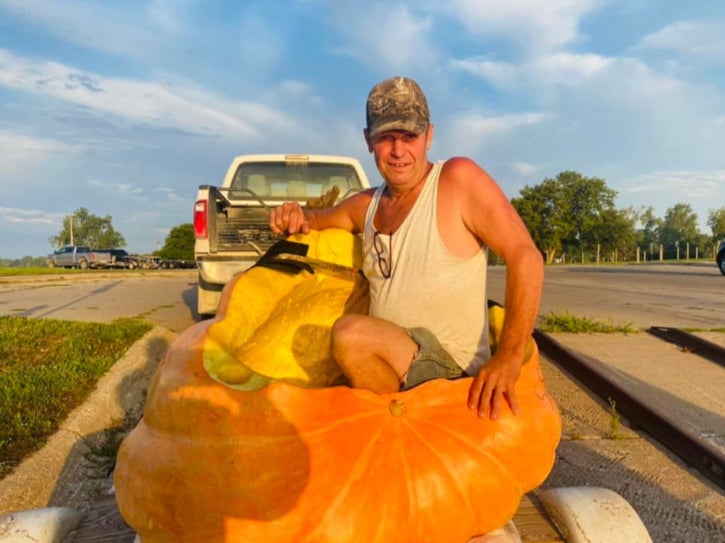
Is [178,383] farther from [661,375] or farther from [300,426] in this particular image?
[661,375]

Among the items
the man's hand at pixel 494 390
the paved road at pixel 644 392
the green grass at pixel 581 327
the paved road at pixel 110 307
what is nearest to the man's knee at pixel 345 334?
the man's hand at pixel 494 390

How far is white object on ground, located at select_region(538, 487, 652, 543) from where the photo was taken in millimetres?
1887

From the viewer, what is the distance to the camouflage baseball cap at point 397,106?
2256 mm

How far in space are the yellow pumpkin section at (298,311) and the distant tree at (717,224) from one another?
285ft

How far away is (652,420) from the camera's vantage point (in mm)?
3576

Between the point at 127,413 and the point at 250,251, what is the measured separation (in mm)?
2363

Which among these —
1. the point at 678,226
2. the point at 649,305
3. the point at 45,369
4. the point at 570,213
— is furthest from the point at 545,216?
the point at 45,369

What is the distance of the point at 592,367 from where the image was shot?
4586 millimetres

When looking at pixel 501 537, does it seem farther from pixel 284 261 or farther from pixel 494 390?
pixel 284 261

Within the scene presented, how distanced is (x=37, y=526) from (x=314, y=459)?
1066mm

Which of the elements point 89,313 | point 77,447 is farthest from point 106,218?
point 77,447

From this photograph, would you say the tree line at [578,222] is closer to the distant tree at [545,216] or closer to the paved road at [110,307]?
the distant tree at [545,216]

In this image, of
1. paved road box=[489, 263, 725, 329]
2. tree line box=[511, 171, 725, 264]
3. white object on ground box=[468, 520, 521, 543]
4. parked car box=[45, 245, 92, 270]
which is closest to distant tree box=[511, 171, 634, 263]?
tree line box=[511, 171, 725, 264]

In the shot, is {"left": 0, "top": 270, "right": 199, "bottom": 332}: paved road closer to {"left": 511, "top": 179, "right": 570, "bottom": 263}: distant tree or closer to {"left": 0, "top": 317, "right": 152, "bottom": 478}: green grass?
{"left": 0, "top": 317, "right": 152, "bottom": 478}: green grass
